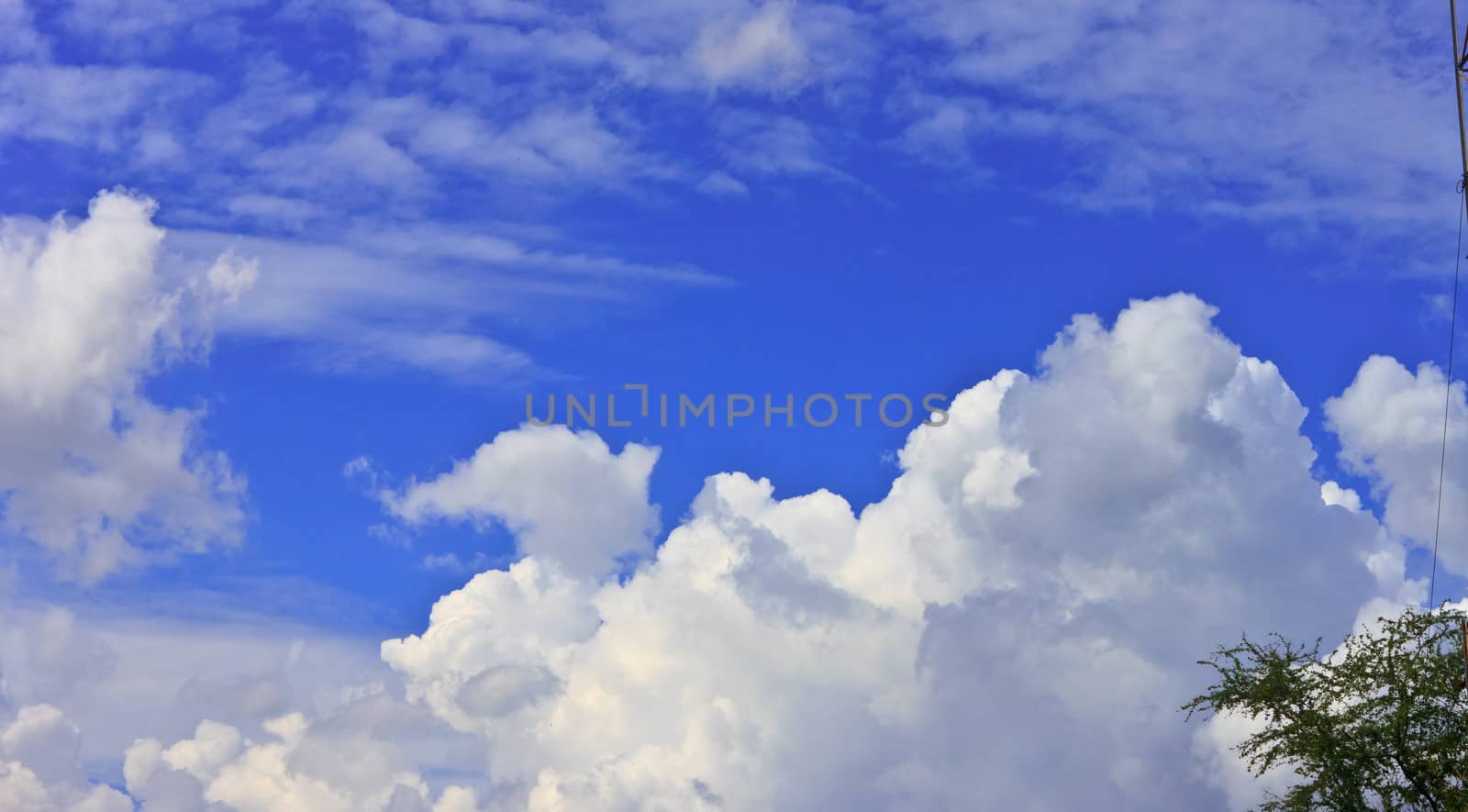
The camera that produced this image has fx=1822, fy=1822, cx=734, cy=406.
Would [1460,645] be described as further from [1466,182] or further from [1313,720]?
[1466,182]

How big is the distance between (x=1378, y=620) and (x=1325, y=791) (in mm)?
6306

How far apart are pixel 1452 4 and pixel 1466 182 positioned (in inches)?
216

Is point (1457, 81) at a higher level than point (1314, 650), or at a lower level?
higher

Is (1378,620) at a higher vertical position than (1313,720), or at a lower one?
higher

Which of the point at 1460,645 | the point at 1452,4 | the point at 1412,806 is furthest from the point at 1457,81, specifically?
the point at 1412,806

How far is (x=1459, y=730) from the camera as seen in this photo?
57281mm

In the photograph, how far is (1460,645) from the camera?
58.5m

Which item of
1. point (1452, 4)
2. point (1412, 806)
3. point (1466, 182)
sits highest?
point (1452, 4)

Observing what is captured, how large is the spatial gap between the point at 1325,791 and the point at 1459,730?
4596mm

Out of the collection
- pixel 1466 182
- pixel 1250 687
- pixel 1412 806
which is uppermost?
pixel 1466 182

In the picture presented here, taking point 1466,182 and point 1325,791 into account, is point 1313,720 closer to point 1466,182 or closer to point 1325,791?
point 1325,791

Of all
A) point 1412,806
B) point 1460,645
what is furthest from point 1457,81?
point 1412,806

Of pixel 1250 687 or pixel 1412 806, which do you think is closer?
pixel 1412 806

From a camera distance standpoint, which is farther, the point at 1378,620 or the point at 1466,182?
the point at 1378,620
